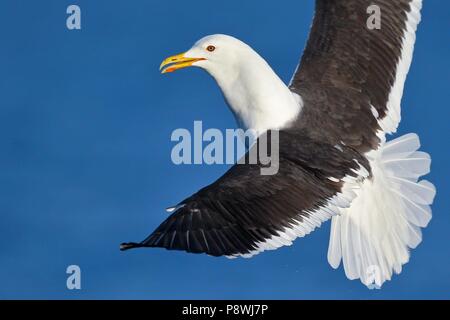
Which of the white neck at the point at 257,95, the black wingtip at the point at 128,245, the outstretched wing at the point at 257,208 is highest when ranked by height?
the white neck at the point at 257,95

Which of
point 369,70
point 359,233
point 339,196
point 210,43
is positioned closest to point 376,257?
point 359,233

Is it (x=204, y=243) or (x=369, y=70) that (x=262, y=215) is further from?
(x=369, y=70)

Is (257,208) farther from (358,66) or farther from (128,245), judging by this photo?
(358,66)

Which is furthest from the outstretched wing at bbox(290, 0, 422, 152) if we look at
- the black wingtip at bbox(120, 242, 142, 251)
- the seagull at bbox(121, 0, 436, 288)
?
the black wingtip at bbox(120, 242, 142, 251)

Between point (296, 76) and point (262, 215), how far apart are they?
1.68 m

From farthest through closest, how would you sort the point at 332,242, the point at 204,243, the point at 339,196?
the point at 332,242 → the point at 339,196 → the point at 204,243

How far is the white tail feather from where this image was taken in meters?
8.19

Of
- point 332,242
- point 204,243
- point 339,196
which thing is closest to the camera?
point 204,243

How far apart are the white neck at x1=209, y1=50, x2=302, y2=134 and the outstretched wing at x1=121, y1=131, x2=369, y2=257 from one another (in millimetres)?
417

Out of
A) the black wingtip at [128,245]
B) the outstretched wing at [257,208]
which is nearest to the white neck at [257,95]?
the outstretched wing at [257,208]

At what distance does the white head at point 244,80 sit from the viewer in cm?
816

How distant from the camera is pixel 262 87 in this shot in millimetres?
8266

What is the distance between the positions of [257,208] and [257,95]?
1.18 meters

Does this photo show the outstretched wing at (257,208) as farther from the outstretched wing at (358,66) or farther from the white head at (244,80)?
the outstretched wing at (358,66)
